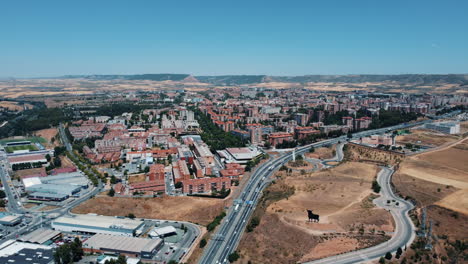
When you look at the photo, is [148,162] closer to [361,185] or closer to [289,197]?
[289,197]

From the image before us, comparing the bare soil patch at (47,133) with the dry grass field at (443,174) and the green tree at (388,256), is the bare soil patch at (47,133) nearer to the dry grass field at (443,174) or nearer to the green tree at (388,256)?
the dry grass field at (443,174)

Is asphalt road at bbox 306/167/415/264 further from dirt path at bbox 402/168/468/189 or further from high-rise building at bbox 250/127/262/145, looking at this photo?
high-rise building at bbox 250/127/262/145

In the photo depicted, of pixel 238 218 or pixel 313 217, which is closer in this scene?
pixel 313 217

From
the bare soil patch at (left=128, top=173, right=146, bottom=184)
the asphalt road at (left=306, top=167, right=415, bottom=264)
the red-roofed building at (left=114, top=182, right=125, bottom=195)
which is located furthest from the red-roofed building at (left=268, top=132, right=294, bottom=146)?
the red-roofed building at (left=114, top=182, right=125, bottom=195)

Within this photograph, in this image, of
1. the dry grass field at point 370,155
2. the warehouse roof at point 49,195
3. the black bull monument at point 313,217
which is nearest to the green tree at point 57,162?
the warehouse roof at point 49,195

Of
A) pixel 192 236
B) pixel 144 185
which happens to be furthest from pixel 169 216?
pixel 144 185

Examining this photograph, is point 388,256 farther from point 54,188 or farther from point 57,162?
point 57,162

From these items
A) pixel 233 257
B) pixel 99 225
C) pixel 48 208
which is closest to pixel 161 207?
pixel 99 225
